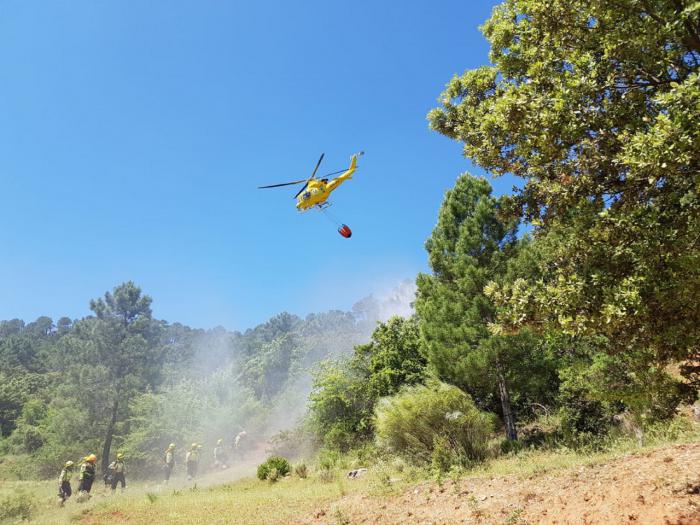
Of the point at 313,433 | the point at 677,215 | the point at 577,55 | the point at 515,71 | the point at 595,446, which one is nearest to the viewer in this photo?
the point at 677,215

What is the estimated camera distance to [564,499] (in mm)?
7184

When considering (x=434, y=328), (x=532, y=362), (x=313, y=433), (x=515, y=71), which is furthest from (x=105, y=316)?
(x=515, y=71)

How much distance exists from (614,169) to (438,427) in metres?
9.34

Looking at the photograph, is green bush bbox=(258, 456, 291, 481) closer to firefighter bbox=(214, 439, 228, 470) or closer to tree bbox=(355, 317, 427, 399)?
tree bbox=(355, 317, 427, 399)

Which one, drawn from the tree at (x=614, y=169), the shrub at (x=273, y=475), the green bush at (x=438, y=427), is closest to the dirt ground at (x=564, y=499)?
the tree at (x=614, y=169)

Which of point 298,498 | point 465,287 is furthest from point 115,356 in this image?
point 465,287

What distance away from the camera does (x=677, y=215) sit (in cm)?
527

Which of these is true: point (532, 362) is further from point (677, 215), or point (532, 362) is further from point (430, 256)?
point (677, 215)

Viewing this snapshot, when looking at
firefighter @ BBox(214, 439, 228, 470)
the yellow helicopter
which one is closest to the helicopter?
the yellow helicopter

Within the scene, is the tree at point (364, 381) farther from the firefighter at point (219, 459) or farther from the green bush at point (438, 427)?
the firefighter at point (219, 459)

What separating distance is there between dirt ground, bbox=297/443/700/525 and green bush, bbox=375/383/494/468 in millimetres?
2341

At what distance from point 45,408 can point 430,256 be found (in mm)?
55571

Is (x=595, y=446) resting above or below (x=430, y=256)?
below

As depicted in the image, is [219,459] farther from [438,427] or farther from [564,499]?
[564,499]
